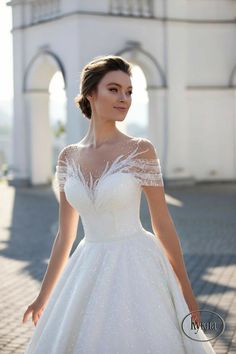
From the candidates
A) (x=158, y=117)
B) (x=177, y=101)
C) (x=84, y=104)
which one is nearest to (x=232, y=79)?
(x=177, y=101)

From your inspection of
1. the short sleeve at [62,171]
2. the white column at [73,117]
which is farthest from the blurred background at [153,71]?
the short sleeve at [62,171]

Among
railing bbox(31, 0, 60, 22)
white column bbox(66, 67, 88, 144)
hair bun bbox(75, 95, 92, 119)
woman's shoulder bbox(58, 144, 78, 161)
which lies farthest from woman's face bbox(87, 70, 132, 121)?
railing bbox(31, 0, 60, 22)

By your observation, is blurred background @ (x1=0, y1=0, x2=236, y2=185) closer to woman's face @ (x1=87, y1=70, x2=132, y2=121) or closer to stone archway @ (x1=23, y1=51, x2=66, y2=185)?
stone archway @ (x1=23, y1=51, x2=66, y2=185)

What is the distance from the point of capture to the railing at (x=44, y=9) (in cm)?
1986

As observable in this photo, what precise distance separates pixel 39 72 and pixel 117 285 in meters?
18.4

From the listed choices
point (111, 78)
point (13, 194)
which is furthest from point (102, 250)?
point (13, 194)

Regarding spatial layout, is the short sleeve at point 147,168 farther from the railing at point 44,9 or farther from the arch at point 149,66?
the railing at point 44,9

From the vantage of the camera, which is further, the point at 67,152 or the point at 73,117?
the point at 73,117

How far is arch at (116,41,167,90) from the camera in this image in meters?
19.9

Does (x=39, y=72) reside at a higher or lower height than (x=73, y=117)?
higher

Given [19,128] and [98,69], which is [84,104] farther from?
[19,128]

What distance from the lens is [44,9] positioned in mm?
20391

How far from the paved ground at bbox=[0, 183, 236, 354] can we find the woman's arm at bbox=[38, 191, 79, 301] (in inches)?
81.3

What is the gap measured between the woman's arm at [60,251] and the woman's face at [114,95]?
557 mm
